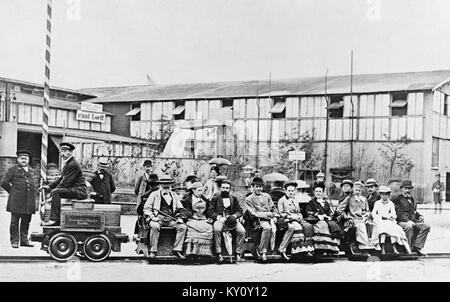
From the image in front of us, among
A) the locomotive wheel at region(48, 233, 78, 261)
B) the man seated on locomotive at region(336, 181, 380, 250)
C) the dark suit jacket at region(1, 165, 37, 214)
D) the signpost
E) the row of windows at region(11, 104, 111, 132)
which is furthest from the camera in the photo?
the signpost

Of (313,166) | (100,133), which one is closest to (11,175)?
(100,133)

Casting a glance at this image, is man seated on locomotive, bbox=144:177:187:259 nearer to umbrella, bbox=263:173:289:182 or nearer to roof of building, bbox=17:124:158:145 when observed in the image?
roof of building, bbox=17:124:158:145

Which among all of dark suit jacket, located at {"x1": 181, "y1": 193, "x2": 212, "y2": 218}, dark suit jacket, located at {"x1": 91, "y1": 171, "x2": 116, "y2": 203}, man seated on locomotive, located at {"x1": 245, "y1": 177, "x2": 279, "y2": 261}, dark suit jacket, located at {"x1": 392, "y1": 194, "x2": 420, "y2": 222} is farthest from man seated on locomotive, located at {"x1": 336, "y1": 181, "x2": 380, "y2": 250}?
dark suit jacket, located at {"x1": 91, "y1": 171, "x2": 116, "y2": 203}

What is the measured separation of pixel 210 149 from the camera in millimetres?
8672

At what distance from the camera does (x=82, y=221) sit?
7547mm

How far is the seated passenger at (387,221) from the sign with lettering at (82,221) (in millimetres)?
3796

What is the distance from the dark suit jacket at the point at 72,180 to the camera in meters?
7.65

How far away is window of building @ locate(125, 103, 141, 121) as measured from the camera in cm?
864

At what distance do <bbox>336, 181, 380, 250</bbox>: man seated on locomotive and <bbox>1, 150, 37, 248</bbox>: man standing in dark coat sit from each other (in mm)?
4203

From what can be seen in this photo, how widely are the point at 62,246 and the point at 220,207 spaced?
81.7 inches

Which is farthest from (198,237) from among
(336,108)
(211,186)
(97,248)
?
(336,108)

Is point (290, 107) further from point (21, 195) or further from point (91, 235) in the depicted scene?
point (21, 195)
